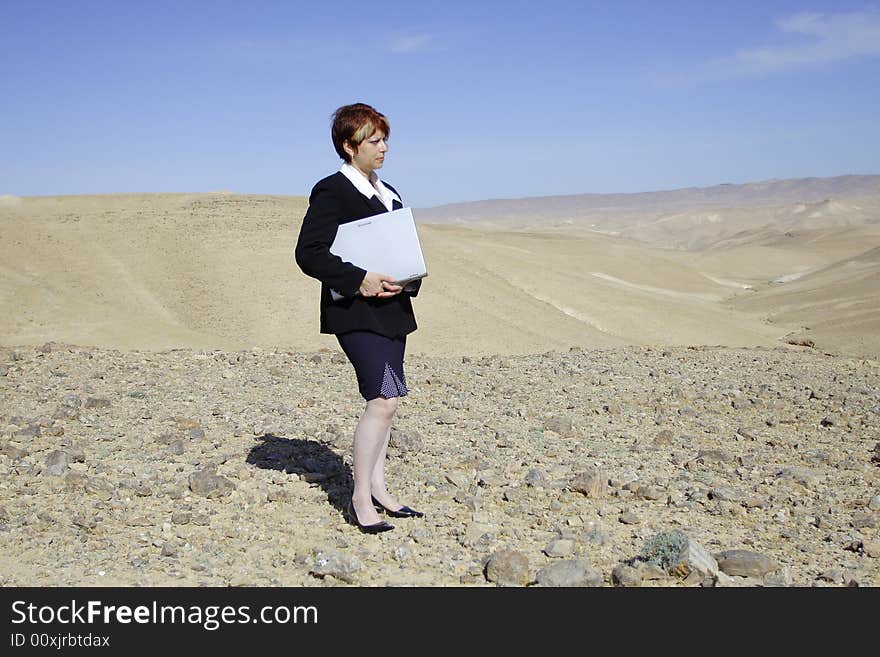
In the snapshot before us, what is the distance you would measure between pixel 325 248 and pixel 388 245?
0.29 m

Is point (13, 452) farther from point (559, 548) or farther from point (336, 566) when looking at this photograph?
point (559, 548)

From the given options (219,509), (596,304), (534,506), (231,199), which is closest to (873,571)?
(534,506)

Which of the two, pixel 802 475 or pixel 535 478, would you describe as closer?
pixel 535 478

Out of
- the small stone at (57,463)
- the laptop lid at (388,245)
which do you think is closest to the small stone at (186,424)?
the small stone at (57,463)

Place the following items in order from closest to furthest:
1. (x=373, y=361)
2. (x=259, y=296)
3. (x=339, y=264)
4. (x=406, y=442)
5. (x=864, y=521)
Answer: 1. (x=339, y=264)
2. (x=373, y=361)
3. (x=864, y=521)
4. (x=406, y=442)
5. (x=259, y=296)

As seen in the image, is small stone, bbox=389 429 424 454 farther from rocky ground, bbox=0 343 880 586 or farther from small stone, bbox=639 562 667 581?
small stone, bbox=639 562 667 581

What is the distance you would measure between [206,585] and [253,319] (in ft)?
40.4

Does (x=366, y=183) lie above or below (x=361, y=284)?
above

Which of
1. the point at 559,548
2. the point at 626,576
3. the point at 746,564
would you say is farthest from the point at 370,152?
the point at 746,564

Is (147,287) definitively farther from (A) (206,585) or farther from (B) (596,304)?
(A) (206,585)

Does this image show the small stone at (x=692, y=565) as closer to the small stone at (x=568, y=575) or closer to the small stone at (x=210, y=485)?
the small stone at (x=568, y=575)

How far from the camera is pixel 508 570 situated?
400 cm

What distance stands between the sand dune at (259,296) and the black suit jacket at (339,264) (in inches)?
349

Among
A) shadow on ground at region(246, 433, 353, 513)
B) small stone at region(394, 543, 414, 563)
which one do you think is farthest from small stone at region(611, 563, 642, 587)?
shadow on ground at region(246, 433, 353, 513)
